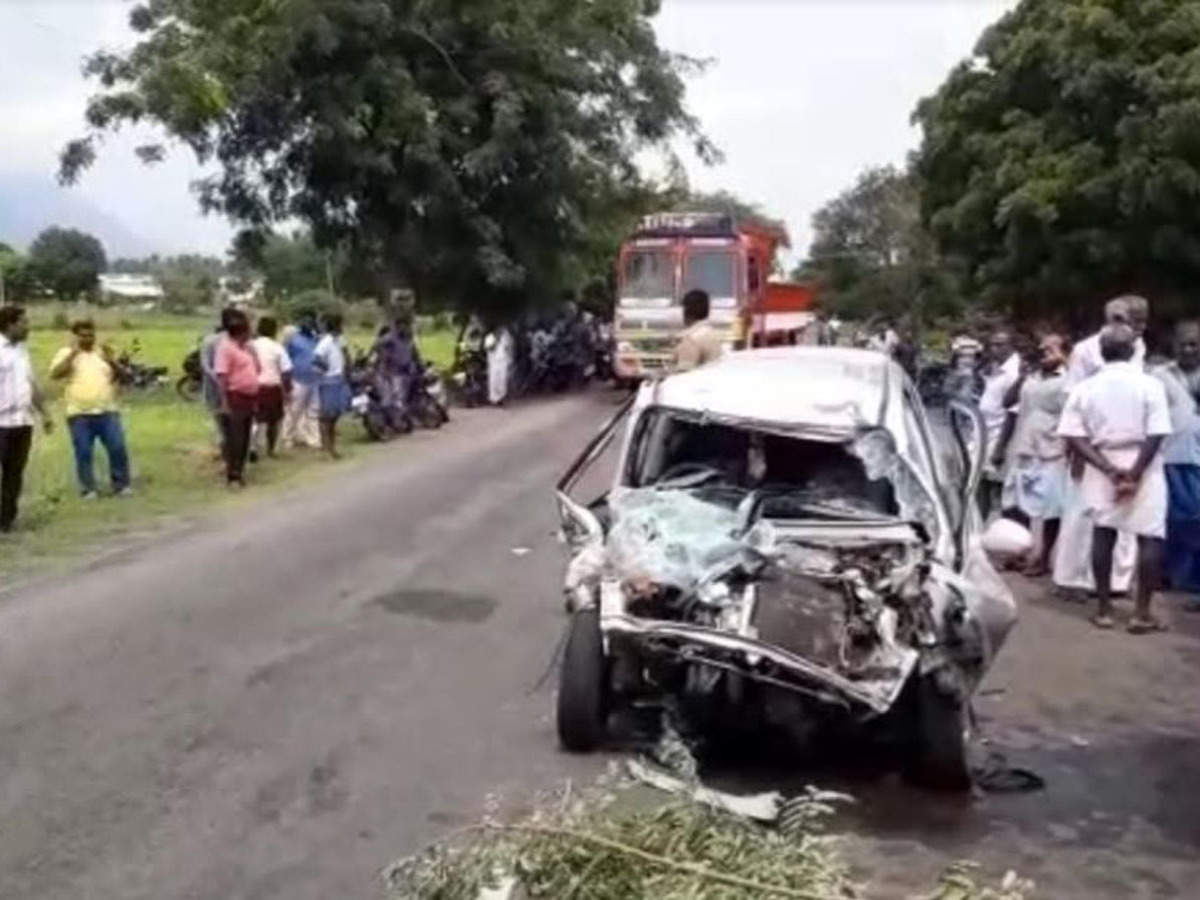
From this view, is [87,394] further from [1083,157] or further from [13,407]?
[1083,157]

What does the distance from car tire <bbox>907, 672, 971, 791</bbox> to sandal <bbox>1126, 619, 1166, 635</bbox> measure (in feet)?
12.0

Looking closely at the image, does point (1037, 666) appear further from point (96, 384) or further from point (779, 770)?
point (96, 384)

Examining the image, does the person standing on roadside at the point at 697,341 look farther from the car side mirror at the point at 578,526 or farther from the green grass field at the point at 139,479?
the green grass field at the point at 139,479

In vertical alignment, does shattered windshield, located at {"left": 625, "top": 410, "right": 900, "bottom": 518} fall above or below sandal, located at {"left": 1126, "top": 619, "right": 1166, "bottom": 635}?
above

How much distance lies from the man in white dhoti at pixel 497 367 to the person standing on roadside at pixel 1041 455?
19.8m

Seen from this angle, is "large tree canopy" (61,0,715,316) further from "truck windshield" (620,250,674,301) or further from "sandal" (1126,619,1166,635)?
"sandal" (1126,619,1166,635)

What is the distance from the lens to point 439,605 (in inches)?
442

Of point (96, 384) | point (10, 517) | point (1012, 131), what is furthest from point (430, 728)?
point (1012, 131)

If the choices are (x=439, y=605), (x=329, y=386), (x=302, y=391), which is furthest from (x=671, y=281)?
(x=439, y=605)

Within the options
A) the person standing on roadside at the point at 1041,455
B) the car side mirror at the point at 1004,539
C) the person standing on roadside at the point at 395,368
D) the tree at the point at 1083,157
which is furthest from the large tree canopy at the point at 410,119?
the car side mirror at the point at 1004,539

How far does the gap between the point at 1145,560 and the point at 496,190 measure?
75.2ft

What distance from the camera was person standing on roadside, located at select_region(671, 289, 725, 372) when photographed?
10969mm

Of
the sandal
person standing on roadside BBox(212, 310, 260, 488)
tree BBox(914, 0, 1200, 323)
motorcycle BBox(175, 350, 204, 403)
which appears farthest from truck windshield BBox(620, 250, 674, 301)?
the sandal

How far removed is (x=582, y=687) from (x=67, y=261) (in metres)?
77.6
